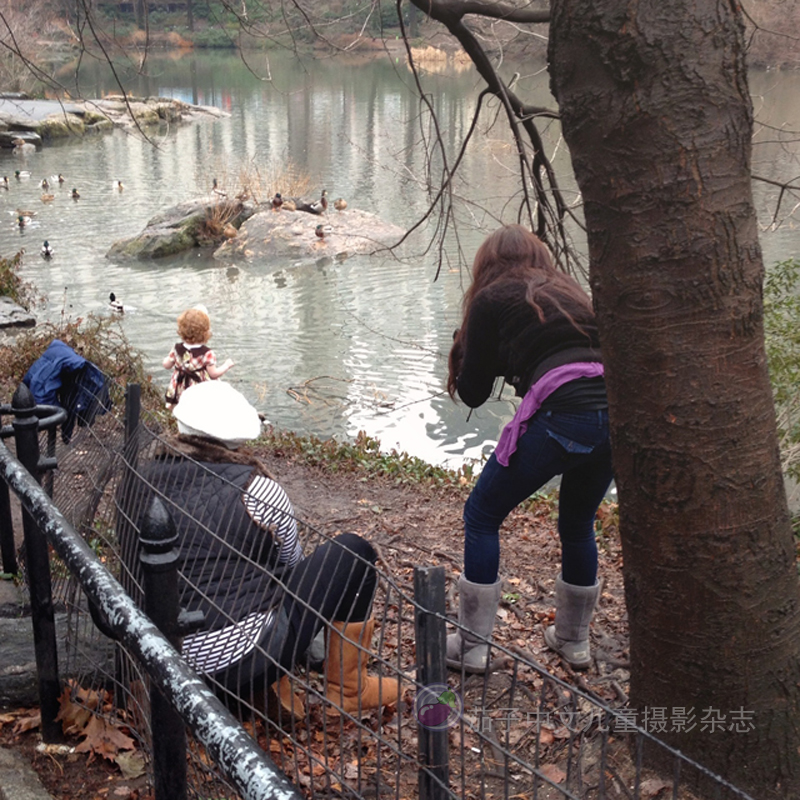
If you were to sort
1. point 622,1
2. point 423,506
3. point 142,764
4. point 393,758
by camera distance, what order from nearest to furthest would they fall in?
point 622,1 → point 142,764 → point 393,758 → point 423,506

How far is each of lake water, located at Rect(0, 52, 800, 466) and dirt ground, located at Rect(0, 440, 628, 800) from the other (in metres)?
0.91

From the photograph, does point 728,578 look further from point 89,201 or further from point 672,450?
point 89,201

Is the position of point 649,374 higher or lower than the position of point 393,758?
higher

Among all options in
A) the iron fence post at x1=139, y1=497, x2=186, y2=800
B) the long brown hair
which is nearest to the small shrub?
the long brown hair

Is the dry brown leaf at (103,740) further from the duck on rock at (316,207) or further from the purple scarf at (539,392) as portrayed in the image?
the duck on rock at (316,207)

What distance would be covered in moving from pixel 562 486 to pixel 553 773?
98 cm

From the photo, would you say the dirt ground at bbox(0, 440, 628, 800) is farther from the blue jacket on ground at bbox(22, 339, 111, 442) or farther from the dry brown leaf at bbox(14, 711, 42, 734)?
the blue jacket on ground at bbox(22, 339, 111, 442)

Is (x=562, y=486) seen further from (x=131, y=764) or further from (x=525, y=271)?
(x=131, y=764)

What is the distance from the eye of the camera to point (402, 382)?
10875 mm

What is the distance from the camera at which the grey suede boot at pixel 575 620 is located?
3393 millimetres

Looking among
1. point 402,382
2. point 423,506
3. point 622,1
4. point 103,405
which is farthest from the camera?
point 402,382

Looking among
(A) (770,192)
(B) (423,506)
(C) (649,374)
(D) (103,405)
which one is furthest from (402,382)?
(A) (770,192)

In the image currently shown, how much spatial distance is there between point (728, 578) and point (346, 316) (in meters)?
11.6

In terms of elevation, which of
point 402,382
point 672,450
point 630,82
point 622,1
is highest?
point 622,1
